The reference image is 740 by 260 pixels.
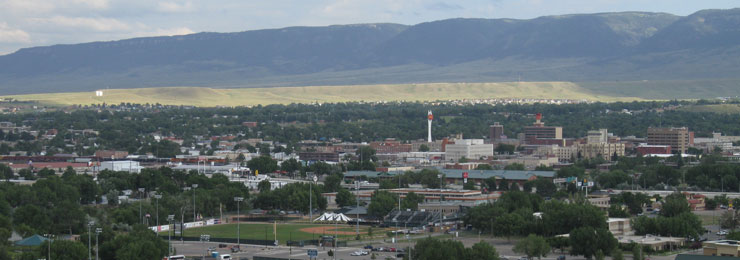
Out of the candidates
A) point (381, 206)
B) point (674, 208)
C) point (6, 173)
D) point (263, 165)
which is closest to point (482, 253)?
point (674, 208)

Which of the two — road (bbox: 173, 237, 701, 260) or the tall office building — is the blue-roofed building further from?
road (bbox: 173, 237, 701, 260)

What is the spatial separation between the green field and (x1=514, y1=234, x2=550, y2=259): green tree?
51.6 feet

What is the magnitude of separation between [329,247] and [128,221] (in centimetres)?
1697

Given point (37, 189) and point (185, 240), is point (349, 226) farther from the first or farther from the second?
point (37, 189)

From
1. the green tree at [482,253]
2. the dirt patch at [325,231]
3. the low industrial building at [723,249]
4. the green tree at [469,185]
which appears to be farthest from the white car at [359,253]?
the green tree at [469,185]

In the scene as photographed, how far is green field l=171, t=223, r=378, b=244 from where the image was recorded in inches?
3524

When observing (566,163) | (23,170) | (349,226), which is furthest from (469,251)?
(566,163)

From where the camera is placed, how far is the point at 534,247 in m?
74.3

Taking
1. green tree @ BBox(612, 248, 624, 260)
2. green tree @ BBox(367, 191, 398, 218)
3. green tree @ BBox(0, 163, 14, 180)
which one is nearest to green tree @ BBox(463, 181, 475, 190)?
green tree @ BBox(367, 191, 398, 218)

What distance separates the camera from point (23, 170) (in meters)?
149

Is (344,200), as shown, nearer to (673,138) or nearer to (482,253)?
(482,253)

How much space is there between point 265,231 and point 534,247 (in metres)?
25.2

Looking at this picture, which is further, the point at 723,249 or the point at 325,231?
the point at 325,231

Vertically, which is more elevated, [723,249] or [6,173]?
[6,173]
